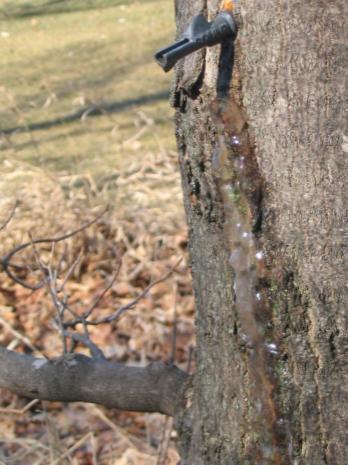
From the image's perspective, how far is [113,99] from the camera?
303 inches

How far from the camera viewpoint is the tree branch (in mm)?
2143

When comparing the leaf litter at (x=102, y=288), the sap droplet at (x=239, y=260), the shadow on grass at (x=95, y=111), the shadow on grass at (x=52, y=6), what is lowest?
the leaf litter at (x=102, y=288)

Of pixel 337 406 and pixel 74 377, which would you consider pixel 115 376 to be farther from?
pixel 337 406

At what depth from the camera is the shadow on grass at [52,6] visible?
11.1m

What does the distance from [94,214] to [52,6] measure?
7.21 meters

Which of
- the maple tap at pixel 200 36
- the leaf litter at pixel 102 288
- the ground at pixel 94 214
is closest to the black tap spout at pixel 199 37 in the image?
the maple tap at pixel 200 36

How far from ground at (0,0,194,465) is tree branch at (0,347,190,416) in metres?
0.63

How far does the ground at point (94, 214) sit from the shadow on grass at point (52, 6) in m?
1.95

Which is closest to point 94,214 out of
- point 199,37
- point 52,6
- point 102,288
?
point 102,288

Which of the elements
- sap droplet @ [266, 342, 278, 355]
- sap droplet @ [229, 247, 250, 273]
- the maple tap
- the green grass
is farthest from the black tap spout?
the green grass

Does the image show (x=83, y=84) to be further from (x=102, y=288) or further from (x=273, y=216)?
(x=273, y=216)

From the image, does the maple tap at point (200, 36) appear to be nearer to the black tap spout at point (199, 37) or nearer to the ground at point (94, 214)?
the black tap spout at point (199, 37)

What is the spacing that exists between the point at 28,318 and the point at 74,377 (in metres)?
2.21

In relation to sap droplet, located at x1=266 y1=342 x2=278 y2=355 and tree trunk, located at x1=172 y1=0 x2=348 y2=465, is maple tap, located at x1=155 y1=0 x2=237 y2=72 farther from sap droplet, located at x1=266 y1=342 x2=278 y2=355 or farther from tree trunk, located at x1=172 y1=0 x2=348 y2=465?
sap droplet, located at x1=266 y1=342 x2=278 y2=355
